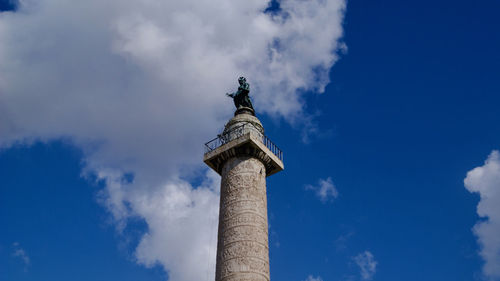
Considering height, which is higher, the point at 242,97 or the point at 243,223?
the point at 242,97

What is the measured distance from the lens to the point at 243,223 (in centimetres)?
1698

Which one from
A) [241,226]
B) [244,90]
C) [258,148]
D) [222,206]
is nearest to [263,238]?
[241,226]

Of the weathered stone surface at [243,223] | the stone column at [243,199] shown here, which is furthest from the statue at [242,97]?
the weathered stone surface at [243,223]

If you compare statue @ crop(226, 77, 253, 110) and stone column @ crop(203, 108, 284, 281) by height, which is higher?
statue @ crop(226, 77, 253, 110)

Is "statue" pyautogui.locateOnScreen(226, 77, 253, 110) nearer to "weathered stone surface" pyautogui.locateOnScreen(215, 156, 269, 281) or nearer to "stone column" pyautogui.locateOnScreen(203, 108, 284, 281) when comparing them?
A: "stone column" pyautogui.locateOnScreen(203, 108, 284, 281)

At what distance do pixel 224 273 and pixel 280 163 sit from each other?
19.6 feet

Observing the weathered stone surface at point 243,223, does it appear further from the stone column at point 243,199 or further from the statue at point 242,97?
the statue at point 242,97

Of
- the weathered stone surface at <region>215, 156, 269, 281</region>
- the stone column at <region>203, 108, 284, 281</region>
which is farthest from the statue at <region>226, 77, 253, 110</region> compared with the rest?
the weathered stone surface at <region>215, 156, 269, 281</region>

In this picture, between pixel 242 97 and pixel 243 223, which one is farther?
pixel 242 97

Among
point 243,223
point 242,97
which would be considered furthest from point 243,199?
point 242,97

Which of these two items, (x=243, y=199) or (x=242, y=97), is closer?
(x=243, y=199)

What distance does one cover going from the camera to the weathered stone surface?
1609cm

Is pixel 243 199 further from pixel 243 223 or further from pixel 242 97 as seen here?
pixel 242 97

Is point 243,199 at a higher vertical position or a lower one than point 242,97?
lower
